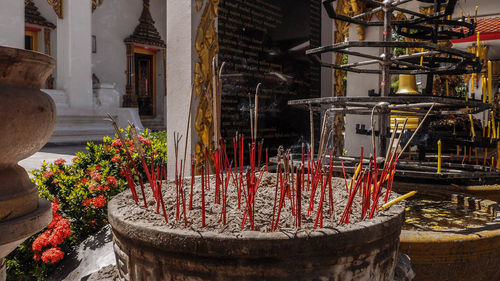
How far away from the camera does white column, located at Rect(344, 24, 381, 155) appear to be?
5.20 metres

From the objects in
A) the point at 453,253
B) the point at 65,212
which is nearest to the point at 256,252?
the point at 453,253

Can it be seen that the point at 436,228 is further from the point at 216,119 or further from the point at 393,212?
the point at 216,119

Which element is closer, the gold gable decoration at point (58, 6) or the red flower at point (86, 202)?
the red flower at point (86, 202)

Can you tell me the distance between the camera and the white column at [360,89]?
205 inches

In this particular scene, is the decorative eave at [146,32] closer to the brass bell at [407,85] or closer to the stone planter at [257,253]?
the brass bell at [407,85]

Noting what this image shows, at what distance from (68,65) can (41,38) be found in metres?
1.88

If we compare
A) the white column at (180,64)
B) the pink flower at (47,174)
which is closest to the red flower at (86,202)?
the pink flower at (47,174)

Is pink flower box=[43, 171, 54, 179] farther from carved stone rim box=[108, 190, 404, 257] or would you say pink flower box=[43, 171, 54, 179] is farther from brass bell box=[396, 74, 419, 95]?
brass bell box=[396, 74, 419, 95]

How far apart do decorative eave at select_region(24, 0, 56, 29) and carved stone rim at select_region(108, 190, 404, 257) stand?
37.6 ft

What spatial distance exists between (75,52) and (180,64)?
7945 mm

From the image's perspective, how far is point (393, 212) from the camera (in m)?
1.27

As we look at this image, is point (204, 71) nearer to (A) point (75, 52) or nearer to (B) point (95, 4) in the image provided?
(A) point (75, 52)

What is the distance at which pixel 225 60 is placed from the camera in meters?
3.58

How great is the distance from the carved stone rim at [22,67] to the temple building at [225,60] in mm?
507
